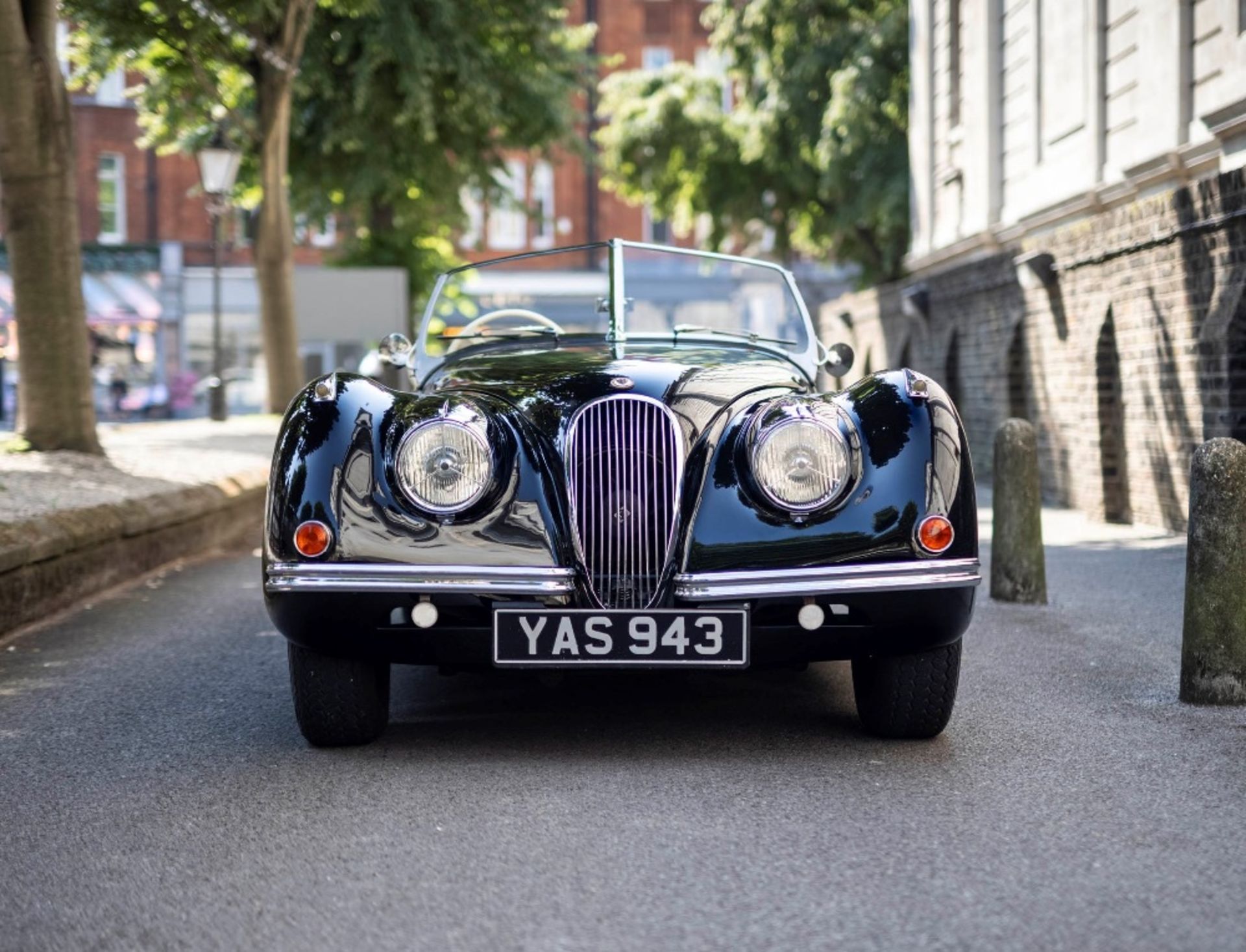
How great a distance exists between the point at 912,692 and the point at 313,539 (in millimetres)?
1770

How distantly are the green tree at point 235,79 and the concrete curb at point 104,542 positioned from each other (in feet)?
24.8

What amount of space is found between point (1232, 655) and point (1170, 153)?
9.24 metres

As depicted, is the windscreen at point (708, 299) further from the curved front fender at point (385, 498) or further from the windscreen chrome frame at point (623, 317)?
the curved front fender at point (385, 498)

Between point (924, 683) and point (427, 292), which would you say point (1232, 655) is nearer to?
point (924, 683)

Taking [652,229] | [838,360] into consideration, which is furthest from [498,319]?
[652,229]

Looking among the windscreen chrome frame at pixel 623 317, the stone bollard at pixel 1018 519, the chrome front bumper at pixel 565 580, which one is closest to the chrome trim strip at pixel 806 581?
the chrome front bumper at pixel 565 580

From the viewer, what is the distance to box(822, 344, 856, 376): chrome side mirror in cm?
638

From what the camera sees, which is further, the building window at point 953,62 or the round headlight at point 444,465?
the building window at point 953,62

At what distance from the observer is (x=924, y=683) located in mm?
4711

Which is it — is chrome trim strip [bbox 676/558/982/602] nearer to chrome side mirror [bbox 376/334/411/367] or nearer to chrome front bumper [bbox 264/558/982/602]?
chrome front bumper [bbox 264/558/982/602]

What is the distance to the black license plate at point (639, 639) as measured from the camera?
4.45m

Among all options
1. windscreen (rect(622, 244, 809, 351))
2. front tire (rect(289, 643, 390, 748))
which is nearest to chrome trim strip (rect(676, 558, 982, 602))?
front tire (rect(289, 643, 390, 748))

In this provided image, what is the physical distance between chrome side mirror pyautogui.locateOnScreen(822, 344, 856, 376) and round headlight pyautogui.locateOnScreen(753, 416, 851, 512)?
5.62 feet

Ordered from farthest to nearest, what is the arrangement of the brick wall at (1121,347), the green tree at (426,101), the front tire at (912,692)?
1. the green tree at (426,101)
2. the brick wall at (1121,347)
3. the front tire at (912,692)
